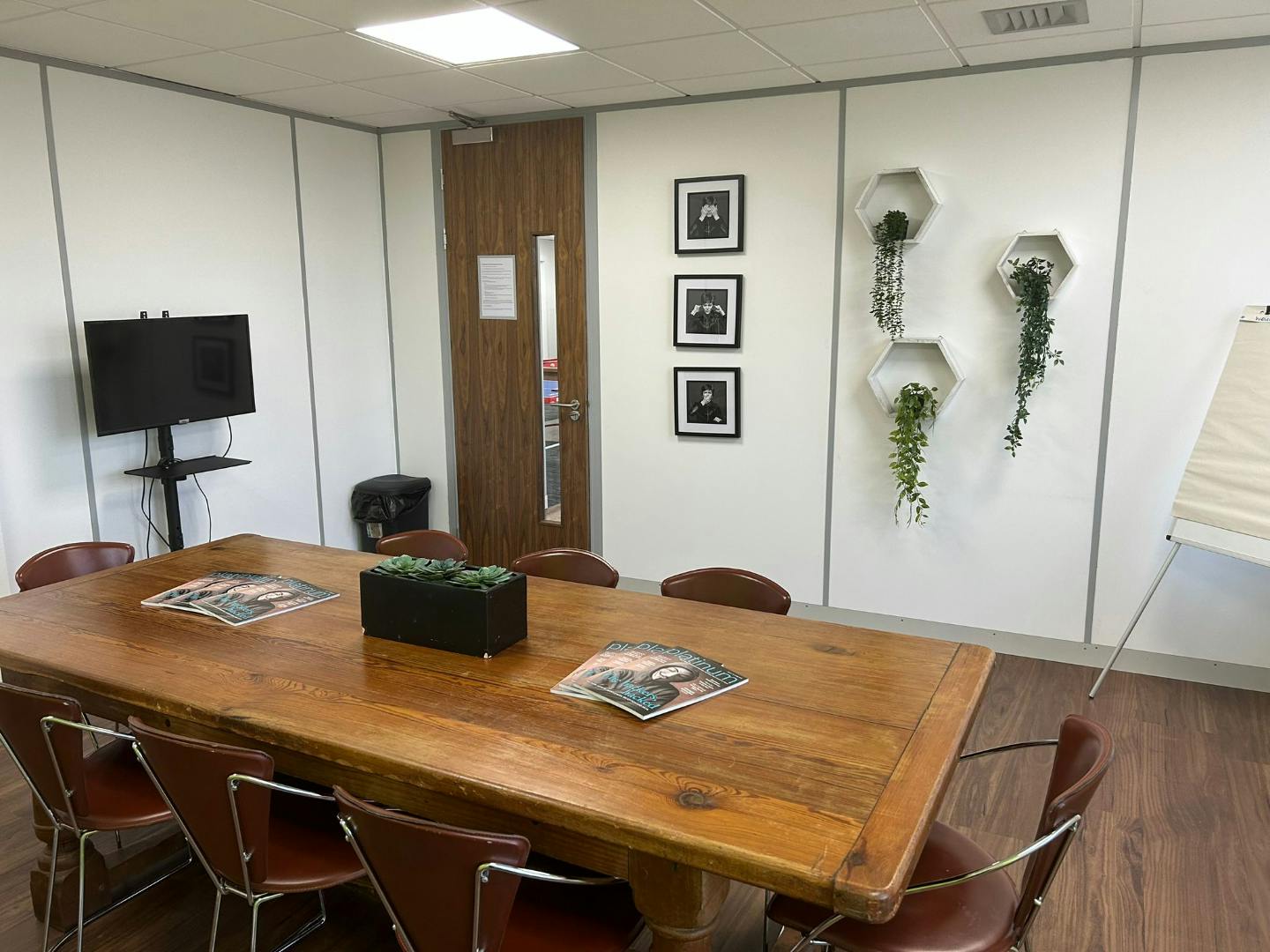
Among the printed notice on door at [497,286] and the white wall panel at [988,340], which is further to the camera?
the printed notice on door at [497,286]

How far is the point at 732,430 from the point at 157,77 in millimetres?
3278

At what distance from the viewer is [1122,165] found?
158 inches

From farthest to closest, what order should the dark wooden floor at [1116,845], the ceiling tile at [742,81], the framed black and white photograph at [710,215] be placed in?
the framed black and white photograph at [710,215]
the ceiling tile at [742,81]
the dark wooden floor at [1116,845]

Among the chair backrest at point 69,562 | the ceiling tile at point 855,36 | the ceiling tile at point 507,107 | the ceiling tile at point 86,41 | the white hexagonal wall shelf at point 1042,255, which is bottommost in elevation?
the chair backrest at point 69,562

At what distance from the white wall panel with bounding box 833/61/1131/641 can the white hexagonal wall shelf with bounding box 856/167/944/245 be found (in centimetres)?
6

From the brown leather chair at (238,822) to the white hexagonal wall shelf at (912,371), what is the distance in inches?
130

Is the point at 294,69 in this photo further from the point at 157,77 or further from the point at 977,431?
the point at 977,431

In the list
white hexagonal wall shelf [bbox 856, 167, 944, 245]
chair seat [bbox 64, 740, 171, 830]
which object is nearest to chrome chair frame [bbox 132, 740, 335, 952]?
chair seat [bbox 64, 740, 171, 830]

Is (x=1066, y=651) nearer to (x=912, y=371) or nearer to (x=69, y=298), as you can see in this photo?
(x=912, y=371)

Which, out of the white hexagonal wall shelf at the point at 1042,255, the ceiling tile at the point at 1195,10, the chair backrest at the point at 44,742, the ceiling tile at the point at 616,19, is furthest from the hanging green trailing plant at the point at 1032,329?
the chair backrest at the point at 44,742

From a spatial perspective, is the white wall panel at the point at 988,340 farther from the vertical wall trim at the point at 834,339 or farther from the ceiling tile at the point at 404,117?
the ceiling tile at the point at 404,117

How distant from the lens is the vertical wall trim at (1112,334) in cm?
396

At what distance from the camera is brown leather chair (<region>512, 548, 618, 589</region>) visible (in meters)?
3.22

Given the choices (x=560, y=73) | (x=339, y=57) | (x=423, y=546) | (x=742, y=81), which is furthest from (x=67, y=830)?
(x=742, y=81)
